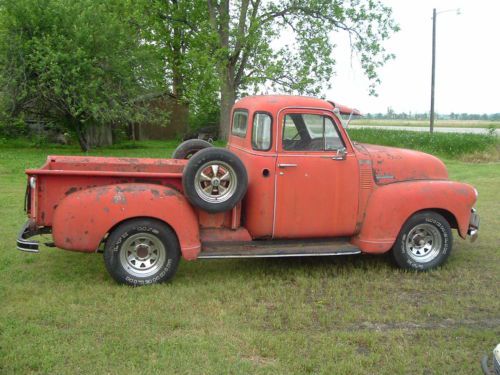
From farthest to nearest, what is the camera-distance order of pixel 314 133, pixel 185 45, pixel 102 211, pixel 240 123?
pixel 185 45
pixel 240 123
pixel 314 133
pixel 102 211

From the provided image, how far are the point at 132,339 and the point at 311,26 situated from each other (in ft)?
69.2

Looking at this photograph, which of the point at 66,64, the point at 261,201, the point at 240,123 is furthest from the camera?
the point at 66,64

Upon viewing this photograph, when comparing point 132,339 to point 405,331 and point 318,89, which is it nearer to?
point 405,331

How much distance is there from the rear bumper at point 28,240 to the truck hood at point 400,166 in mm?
3767

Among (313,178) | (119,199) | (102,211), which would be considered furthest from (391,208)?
(102,211)

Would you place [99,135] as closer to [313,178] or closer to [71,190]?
[71,190]

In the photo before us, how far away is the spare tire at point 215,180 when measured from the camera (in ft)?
19.0

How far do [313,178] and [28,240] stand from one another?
3.14 meters

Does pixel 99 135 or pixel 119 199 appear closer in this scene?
pixel 119 199

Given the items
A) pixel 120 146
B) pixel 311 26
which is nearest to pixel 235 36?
pixel 311 26

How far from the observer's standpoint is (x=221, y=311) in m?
5.14

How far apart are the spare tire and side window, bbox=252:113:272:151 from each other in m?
0.51

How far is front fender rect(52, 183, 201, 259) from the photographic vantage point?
5.61 meters

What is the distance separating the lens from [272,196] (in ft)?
20.1
